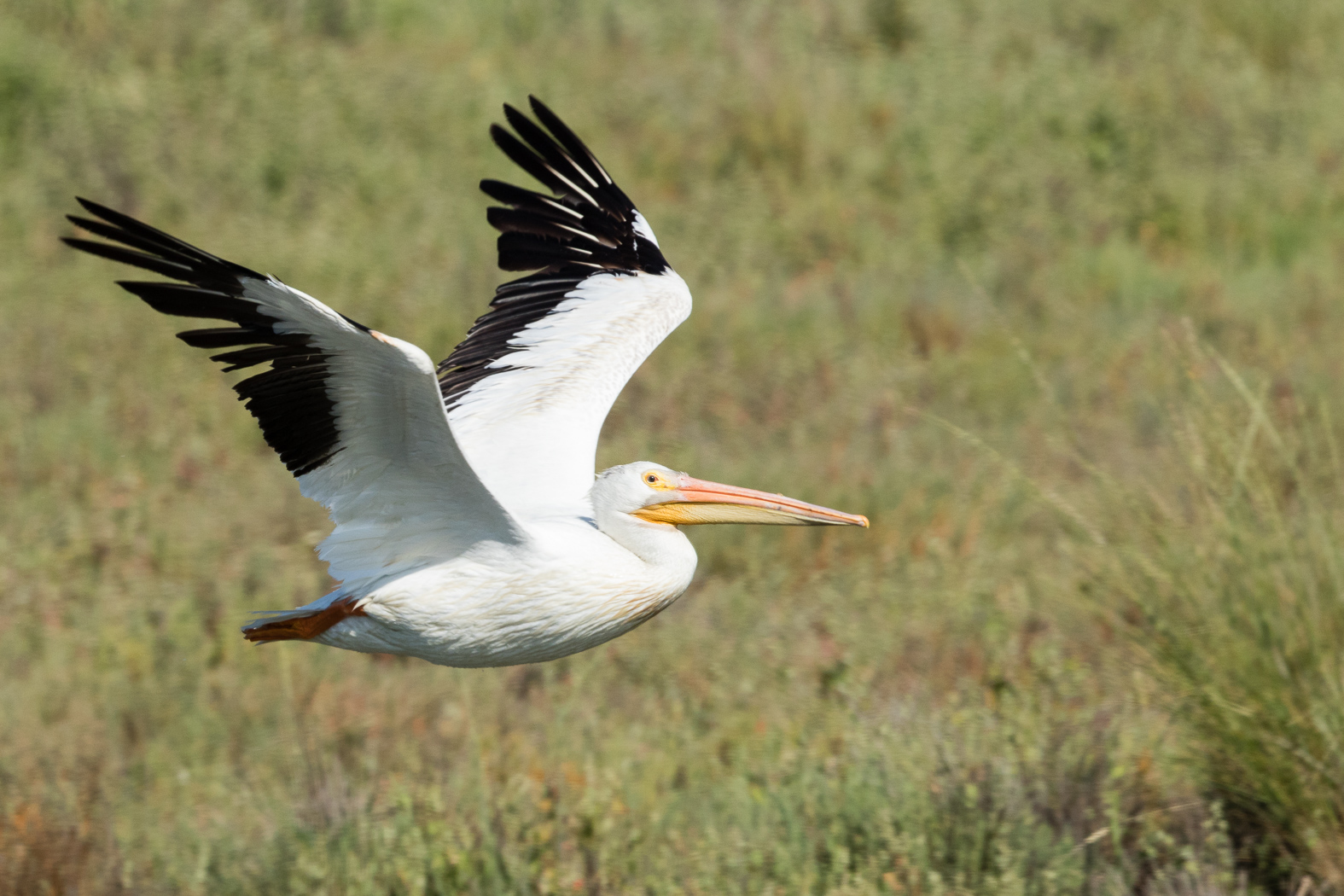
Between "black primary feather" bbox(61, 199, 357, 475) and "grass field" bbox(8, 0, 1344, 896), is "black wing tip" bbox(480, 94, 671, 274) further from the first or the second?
"black primary feather" bbox(61, 199, 357, 475)

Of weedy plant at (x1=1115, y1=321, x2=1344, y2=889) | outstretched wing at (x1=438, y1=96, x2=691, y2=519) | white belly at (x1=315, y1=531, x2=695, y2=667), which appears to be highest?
outstretched wing at (x1=438, y1=96, x2=691, y2=519)

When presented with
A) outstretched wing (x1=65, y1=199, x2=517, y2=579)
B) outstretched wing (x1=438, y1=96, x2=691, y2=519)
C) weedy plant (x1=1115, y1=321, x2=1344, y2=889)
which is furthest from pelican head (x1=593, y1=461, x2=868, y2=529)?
weedy plant (x1=1115, y1=321, x2=1344, y2=889)

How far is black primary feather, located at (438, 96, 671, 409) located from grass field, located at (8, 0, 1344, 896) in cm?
169

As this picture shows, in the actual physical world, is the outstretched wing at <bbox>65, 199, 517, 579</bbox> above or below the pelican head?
above

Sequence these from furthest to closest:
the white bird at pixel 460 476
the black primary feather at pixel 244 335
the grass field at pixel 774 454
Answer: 1. the grass field at pixel 774 454
2. the white bird at pixel 460 476
3. the black primary feather at pixel 244 335

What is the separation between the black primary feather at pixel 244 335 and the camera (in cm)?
371

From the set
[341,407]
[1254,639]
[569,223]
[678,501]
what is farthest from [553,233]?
[1254,639]

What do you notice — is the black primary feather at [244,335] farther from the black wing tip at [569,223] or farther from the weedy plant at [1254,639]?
the weedy plant at [1254,639]

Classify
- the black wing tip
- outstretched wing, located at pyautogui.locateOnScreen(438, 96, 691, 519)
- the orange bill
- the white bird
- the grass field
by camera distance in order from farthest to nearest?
the black wing tip → outstretched wing, located at pyautogui.locateOnScreen(438, 96, 691, 519) → the grass field → the orange bill → the white bird

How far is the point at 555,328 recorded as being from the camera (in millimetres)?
5891

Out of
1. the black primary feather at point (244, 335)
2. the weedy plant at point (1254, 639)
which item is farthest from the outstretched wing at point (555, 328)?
the weedy plant at point (1254, 639)

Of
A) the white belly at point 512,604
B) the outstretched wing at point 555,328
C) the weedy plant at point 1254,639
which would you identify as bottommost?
the weedy plant at point 1254,639

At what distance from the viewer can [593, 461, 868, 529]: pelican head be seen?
464 centimetres

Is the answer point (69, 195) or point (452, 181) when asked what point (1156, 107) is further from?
point (69, 195)
